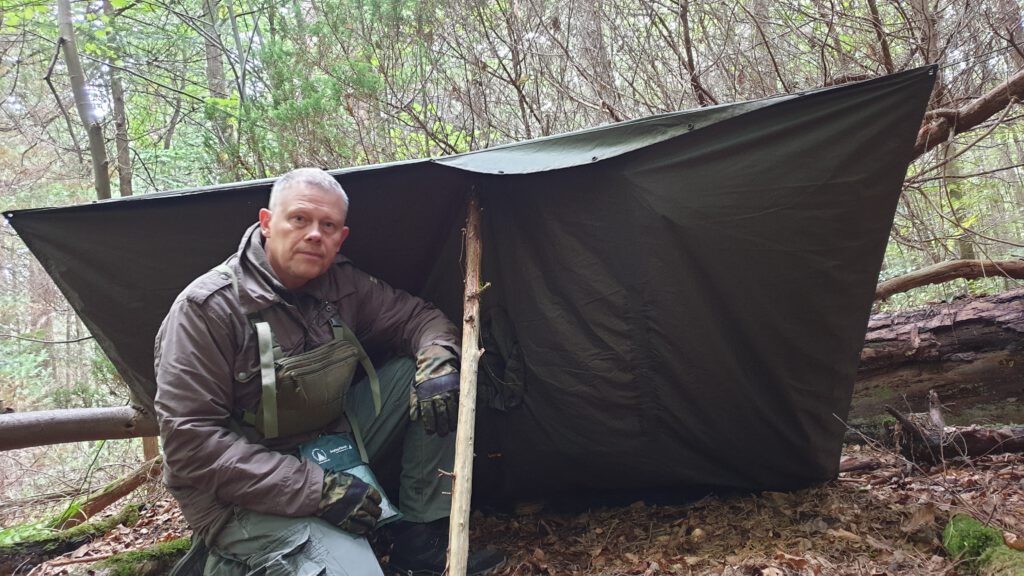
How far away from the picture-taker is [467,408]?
2.19 meters

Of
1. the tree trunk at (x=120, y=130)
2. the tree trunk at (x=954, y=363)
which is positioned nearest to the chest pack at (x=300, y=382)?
the tree trunk at (x=954, y=363)

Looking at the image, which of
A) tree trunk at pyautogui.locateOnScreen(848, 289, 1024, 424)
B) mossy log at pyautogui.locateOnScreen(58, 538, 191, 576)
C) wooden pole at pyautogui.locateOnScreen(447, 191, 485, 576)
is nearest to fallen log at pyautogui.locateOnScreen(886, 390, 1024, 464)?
tree trunk at pyautogui.locateOnScreen(848, 289, 1024, 424)

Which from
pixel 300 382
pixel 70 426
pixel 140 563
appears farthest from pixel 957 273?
pixel 70 426

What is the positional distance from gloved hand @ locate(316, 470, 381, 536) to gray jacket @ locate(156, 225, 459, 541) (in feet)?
A: 0.15

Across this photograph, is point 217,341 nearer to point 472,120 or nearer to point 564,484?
point 564,484

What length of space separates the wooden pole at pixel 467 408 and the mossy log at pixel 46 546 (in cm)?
228

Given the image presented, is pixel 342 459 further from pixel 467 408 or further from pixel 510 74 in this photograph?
pixel 510 74

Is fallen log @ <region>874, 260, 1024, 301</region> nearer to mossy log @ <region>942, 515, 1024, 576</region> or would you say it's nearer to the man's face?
mossy log @ <region>942, 515, 1024, 576</region>

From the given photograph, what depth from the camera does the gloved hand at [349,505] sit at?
2.10 metres

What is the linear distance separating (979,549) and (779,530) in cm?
68

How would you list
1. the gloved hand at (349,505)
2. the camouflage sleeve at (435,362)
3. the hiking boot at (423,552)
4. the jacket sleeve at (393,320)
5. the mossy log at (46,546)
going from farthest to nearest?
the mossy log at (46,546) < the jacket sleeve at (393,320) < the hiking boot at (423,552) < the camouflage sleeve at (435,362) < the gloved hand at (349,505)

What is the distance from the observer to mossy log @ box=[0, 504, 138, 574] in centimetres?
284

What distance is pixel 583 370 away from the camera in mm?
2672

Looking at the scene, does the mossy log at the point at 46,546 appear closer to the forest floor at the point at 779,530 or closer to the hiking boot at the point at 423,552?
the forest floor at the point at 779,530
